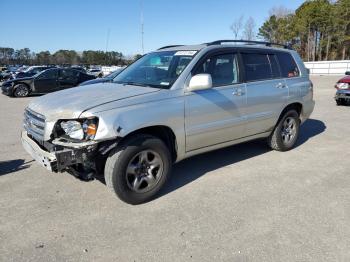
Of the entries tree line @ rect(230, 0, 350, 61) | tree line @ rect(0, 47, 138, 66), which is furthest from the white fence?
tree line @ rect(0, 47, 138, 66)

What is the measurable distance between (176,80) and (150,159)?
3.48ft

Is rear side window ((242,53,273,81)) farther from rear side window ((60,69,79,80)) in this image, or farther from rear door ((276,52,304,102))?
rear side window ((60,69,79,80))

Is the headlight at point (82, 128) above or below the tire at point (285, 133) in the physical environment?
above

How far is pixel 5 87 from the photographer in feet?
54.3

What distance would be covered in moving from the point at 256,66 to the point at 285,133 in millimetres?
1514

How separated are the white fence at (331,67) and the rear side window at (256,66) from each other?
2812 centimetres

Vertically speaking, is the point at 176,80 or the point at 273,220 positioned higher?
the point at 176,80

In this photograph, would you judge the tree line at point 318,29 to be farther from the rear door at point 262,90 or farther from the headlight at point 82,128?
the headlight at point 82,128

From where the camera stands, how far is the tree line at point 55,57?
71312 mm

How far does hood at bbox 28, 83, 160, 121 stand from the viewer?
11.8 ft

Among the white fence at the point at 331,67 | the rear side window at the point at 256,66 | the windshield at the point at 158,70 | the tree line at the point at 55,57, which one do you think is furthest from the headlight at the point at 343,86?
the tree line at the point at 55,57

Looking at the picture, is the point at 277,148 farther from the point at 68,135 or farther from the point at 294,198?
the point at 68,135

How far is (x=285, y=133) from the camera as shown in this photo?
5992mm

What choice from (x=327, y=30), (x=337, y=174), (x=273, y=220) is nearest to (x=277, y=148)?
(x=337, y=174)
